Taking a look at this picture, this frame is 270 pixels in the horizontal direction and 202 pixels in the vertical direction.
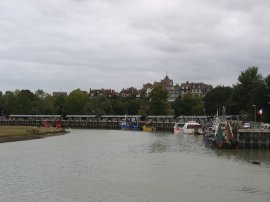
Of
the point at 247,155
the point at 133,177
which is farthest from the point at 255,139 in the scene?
the point at 133,177

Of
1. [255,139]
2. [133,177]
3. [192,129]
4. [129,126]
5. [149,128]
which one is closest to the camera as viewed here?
[133,177]

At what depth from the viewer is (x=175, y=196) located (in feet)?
115

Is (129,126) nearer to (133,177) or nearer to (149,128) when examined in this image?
(149,128)

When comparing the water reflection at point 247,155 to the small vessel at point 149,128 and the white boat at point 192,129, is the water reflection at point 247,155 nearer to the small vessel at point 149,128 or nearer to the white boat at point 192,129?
the white boat at point 192,129

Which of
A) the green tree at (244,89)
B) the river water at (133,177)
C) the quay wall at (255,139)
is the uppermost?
the green tree at (244,89)

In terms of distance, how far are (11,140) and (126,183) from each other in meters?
50.7

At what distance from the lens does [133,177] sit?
4359 centimetres

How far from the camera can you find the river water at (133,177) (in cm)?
3522

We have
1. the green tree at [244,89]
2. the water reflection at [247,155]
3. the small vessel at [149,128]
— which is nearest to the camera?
the water reflection at [247,155]

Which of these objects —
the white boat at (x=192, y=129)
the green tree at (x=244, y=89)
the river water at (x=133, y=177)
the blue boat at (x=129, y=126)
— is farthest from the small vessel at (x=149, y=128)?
the river water at (x=133, y=177)

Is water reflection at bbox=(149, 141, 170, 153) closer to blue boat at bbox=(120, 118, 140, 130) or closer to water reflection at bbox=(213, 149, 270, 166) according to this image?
water reflection at bbox=(213, 149, 270, 166)

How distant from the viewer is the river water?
3522 cm

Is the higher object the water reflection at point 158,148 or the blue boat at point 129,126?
the blue boat at point 129,126

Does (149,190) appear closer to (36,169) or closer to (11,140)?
(36,169)
